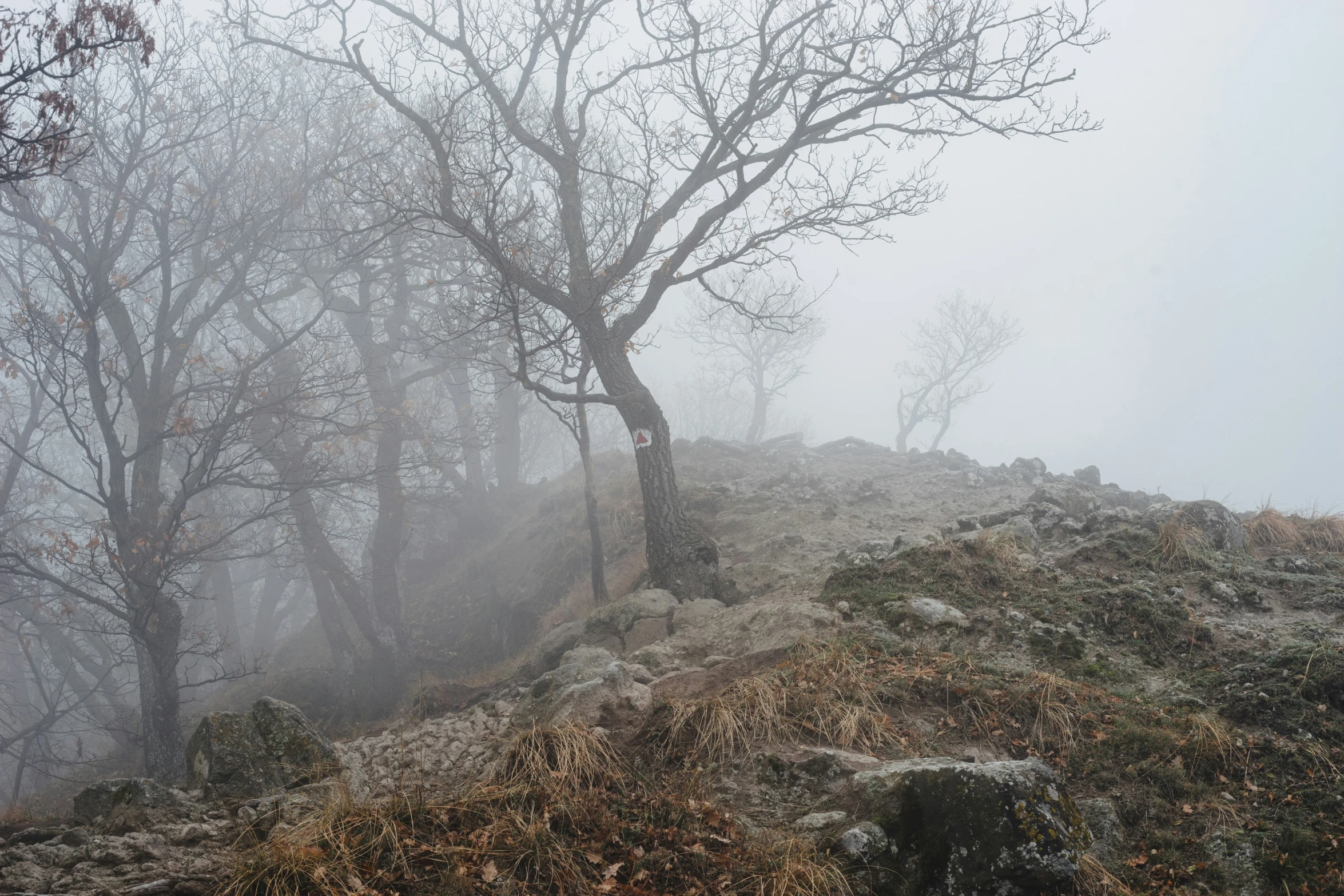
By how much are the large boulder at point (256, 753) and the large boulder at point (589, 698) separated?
1224 mm

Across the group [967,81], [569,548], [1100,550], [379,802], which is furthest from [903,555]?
[569,548]

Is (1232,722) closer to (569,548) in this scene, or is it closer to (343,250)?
(569,548)

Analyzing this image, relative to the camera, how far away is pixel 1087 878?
9.05 ft

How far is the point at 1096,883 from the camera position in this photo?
108 inches

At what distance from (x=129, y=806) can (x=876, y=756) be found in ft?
13.1

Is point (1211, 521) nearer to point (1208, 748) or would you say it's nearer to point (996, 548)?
point (996, 548)

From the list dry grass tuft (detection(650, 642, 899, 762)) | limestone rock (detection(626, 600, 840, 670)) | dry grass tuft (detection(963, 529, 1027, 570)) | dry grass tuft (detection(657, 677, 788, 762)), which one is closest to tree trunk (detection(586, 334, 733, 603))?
limestone rock (detection(626, 600, 840, 670))

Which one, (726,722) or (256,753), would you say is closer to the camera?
(726,722)

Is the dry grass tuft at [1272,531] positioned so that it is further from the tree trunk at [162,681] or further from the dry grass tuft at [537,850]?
the tree trunk at [162,681]

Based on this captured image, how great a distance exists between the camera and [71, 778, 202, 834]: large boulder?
3.60 meters

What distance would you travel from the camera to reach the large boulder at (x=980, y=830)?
2.69m

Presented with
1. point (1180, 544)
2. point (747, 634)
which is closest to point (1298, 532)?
point (1180, 544)

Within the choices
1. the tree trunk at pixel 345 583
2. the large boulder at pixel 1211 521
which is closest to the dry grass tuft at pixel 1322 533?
the large boulder at pixel 1211 521

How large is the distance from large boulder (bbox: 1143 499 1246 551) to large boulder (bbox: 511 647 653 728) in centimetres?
528
